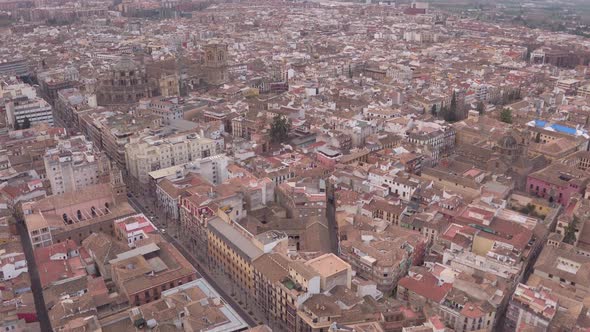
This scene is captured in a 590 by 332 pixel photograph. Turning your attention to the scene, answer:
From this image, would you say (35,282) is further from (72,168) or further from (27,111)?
(27,111)

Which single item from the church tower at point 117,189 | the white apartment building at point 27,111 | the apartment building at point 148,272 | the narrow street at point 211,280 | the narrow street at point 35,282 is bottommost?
the narrow street at point 211,280

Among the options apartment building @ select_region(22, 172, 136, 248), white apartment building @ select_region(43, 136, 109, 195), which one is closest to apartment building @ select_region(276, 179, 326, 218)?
apartment building @ select_region(22, 172, 136, 248)

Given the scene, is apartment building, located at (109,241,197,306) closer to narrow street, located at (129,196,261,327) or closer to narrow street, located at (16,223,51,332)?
narrow street, located at (129,196,261,327)

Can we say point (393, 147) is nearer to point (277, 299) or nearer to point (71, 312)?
point (277, 299)

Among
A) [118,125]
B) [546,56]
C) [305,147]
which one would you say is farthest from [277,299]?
[546,56]

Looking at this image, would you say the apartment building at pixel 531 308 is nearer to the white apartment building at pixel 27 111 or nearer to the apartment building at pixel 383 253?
the apartment building at pixel 383 253

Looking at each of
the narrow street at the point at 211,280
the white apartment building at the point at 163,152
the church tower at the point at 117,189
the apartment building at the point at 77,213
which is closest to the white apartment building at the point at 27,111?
the white apartment building at the point at 163,152
